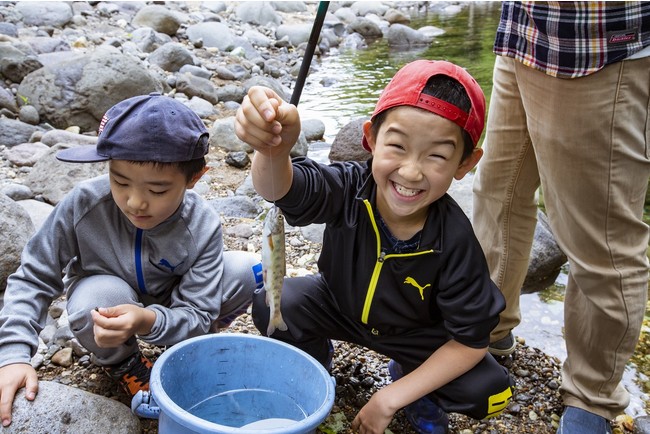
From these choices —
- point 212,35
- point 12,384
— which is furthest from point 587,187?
point 212,35

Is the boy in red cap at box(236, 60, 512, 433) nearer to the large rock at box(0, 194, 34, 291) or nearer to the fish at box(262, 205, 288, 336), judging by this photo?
the fish at box(262, 205, 288, 336)

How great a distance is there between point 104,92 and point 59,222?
4.56 metres

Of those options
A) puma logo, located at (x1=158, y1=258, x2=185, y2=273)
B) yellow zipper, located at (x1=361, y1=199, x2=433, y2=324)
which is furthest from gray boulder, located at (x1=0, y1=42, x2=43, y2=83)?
yellow zipper, located at (x1=361, y1=199, x2=433, y2=324)

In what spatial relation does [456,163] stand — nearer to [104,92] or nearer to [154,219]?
[154,219]

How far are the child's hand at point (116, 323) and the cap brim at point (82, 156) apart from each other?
0.57 meters

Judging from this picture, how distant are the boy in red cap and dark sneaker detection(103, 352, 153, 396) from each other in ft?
1.70

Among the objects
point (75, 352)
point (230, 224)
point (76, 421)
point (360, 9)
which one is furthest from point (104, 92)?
point (360, 9)

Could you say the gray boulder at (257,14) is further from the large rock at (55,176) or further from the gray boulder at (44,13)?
the large rock at (55,176)

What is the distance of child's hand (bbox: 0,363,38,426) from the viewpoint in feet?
7.01

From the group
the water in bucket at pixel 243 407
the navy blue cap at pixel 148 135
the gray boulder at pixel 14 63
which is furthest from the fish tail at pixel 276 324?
the gray boulder at pixel 14 63

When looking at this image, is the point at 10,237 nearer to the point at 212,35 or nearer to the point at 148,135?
the point at 148,135

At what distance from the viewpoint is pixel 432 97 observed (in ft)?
7.29

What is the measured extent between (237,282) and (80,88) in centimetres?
468

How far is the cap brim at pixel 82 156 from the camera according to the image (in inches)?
95.0
